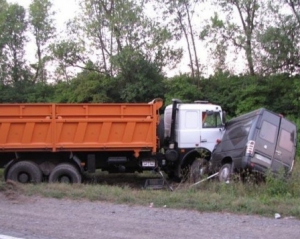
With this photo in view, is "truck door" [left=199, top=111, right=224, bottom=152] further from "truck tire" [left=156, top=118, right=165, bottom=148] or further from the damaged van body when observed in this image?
"truck tire" [left=156, top=118, right=165, bottom=148]

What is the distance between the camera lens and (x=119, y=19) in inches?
1273

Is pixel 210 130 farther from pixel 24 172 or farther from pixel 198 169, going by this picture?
pixel 24 172

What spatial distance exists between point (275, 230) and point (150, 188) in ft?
19.2

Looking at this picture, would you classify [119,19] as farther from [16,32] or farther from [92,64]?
[16,32]

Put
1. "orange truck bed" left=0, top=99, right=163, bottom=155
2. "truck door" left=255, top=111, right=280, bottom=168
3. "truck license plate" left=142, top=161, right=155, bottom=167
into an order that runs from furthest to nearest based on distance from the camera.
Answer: "truck license plate" left=142, top=161, right=155, bottom=167 → "orange truck bed" left=0, top=99, right=163, bottom=155 → "truck door" left=255, top=111, right=280, bottom=168

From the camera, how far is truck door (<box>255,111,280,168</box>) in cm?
1311

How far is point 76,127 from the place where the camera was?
1419 centimetres

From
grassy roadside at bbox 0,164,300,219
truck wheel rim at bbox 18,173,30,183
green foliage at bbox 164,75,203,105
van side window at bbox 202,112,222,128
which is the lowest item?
grassy roadside at bbox 0,164,300,219

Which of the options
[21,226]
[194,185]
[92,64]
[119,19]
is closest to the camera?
[21,226]

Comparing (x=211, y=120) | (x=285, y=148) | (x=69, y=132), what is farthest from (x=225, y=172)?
(x=69, y=132)

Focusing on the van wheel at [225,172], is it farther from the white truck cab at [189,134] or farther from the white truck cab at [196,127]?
the white truck cab at [196,127]

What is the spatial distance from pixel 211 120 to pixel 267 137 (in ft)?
7.60

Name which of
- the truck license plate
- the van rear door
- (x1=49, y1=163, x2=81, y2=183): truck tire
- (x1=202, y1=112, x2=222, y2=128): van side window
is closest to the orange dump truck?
(x1=49, y1=163, x2=81, y2=183): truck tire

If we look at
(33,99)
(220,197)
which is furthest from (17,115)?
(33,99)
